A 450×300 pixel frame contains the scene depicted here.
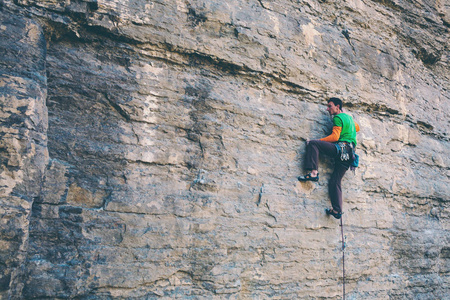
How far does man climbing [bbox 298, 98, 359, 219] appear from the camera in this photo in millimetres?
4918

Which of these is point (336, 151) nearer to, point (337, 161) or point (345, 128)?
point (337, 161)

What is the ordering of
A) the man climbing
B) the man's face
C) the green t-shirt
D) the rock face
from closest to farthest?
the rock face
the man climbing
the green t-shirt
the man's face

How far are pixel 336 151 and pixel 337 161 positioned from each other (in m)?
0.22

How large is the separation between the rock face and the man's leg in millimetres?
148

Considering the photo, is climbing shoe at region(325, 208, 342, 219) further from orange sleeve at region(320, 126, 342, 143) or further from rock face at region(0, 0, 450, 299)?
orange sleeve at region(320, 126, 342, 143)

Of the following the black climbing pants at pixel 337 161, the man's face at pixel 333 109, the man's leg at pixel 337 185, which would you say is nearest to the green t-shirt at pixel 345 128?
the man's face at pixel 333 109

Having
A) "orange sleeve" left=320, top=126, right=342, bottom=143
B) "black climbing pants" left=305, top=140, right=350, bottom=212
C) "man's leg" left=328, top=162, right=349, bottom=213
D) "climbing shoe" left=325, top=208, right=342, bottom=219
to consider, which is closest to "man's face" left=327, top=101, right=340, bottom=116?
"orange sleeve" left=320, top=126, right=342, bottom=143

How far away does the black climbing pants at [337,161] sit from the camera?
4.92m

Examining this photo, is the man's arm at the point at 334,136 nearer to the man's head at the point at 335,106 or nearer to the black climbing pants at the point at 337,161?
the black climbing pants at the point at 337,161

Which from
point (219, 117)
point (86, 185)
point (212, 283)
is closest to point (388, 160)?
point (219, 117)

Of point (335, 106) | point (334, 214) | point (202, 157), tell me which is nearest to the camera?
point (202, 157)

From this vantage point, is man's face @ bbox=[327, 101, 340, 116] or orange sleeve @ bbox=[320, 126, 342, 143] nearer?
orange sleeve @ bbox=[320, 126, 342, 143]

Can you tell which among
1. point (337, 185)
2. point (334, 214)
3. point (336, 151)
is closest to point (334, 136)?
point (336, 151)

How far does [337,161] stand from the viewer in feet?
16.8
